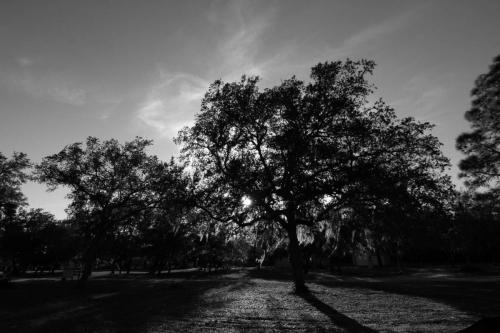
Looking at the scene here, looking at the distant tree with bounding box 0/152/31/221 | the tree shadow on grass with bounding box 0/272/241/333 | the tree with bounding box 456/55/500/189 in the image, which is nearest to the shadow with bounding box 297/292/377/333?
the tree shadow on grass with bounding box 0/272/241/333

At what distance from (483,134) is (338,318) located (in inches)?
903

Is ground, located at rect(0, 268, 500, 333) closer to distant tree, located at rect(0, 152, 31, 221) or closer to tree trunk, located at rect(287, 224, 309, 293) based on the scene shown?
tree trunk, located at rect(287, 224, 309, 293)

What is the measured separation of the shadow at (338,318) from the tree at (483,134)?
19397 mm

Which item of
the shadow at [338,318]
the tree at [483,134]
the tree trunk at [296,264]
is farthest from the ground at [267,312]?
the tree at [483,134]

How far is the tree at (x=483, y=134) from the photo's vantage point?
87.8ft

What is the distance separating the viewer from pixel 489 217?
138 ft

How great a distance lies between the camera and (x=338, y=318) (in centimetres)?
1366

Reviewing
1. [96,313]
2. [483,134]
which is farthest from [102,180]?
[483,134]

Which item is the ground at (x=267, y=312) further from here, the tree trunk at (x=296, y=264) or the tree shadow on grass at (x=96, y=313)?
the tree trunk at (x=296, y=264)

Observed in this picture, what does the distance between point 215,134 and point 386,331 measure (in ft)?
49.6

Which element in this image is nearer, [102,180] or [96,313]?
[96,313]

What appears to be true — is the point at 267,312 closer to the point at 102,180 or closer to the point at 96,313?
the point at 96,313

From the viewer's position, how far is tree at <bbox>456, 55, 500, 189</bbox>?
26.8m

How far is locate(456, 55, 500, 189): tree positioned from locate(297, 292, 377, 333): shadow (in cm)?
1940
